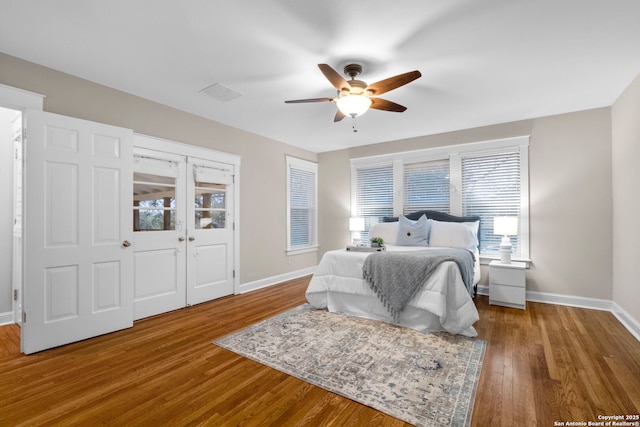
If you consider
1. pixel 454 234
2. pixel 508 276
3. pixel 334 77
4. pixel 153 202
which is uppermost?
pixel 334 77

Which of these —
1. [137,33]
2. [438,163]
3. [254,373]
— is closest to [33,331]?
[254,373]

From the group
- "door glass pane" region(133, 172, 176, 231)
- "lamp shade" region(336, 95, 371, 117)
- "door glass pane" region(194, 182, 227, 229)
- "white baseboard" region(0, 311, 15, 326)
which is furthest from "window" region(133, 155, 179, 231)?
"lamp shade" region(336, 95, 371, 117)

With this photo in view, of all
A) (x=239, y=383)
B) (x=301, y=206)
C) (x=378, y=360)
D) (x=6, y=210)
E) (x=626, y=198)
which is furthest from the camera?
(x=301, y=206)

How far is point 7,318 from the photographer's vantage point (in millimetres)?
3379

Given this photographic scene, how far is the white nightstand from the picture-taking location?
3.89 meters

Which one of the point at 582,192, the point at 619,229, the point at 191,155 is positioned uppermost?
the point at 191,155

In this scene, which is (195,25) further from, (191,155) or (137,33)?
(191,155)

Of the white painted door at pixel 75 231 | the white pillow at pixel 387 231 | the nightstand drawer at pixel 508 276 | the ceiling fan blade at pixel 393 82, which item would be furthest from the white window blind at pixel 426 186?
the white painted door at pixel 75 231

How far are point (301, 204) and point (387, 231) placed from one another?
1963mm

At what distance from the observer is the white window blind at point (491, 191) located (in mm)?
4453

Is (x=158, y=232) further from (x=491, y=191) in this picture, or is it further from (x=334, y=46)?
(x=491, y=191)

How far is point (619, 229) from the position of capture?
3559 mm

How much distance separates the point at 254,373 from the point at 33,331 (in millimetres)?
2130

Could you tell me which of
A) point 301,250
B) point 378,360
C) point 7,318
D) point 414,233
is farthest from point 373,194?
point 7,318
